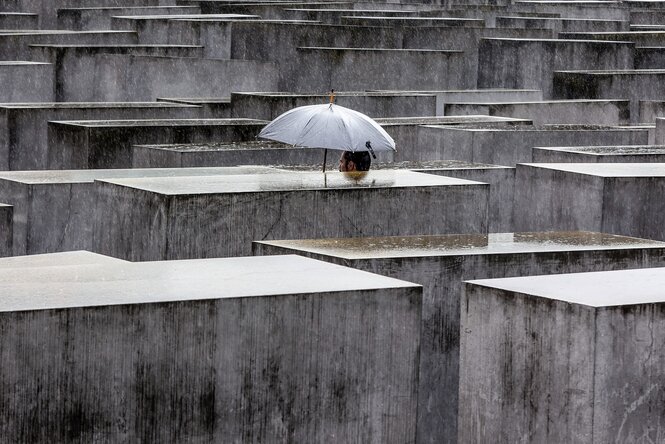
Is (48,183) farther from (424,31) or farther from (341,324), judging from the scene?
(424,31)

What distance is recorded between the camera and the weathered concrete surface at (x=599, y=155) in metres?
9.91

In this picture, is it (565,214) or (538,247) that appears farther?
(565,214)

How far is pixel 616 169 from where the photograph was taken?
8945 millimetres

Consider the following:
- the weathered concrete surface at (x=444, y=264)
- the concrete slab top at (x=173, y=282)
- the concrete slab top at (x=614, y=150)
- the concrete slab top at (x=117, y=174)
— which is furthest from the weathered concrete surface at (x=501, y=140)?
the concrete slab top at (x=173, y=282)

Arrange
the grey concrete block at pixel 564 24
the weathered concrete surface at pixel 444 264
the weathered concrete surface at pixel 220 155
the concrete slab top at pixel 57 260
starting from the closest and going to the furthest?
the concrete slab top at pixel 57 260 < the weathered concrete surface at pixel 444 264 < the weathered concrete surface at pixel 220 155 < the grey concrete block at pixel 564 24

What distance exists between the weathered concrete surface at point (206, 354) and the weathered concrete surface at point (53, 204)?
3.28m

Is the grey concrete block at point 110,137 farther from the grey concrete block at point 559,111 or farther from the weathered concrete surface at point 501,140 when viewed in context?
the grey concrete block at point 559,111

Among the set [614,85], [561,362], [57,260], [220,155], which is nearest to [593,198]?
[220,155]

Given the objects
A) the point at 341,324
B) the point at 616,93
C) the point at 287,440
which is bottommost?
the point at 287,440

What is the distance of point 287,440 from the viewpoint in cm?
504

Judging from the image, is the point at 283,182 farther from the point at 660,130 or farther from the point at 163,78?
the point at 163,78

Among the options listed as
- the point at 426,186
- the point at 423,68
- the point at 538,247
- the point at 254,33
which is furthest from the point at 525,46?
the point at 538,247

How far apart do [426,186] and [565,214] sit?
1.10 metres

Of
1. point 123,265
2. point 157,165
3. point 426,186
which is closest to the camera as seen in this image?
point 123,265
